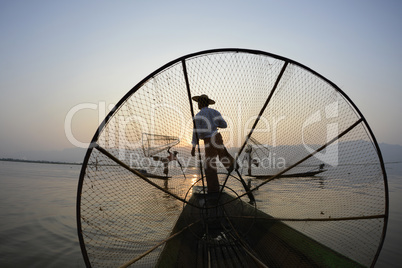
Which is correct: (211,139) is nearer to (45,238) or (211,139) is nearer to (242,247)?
(242,247)

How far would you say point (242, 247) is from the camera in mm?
2570

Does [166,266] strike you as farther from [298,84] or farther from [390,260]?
[390,260]

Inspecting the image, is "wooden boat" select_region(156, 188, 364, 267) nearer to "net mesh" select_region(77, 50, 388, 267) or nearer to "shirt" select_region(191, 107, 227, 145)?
"net mesh" select_region(77, 50, 388, 267)

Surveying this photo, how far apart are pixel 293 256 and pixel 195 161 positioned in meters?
1.91

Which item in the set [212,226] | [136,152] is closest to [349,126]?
[212,226]

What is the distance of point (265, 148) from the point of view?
391cm

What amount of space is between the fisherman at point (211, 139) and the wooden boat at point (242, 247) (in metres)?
0.48

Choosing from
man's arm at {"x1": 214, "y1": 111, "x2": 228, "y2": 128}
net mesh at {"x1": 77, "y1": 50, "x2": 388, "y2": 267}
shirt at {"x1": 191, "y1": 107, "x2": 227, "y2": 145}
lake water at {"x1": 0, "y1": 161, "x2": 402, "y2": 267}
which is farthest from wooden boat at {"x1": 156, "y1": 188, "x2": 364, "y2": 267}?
lake water at {"x1": 0, "y1": 161, "x2": 402, "y2": 267}

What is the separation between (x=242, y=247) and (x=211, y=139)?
5.79 feet

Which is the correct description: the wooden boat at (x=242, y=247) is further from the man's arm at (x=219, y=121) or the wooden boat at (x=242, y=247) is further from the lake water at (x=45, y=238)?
the lake water at (x=45, y=238)

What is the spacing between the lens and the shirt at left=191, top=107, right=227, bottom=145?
3.38 meters

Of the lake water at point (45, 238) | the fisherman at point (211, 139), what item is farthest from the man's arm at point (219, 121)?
the lake water at point (45, 238)

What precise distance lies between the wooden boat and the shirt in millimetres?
1171

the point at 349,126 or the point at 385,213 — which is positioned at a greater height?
the point at 349,126
